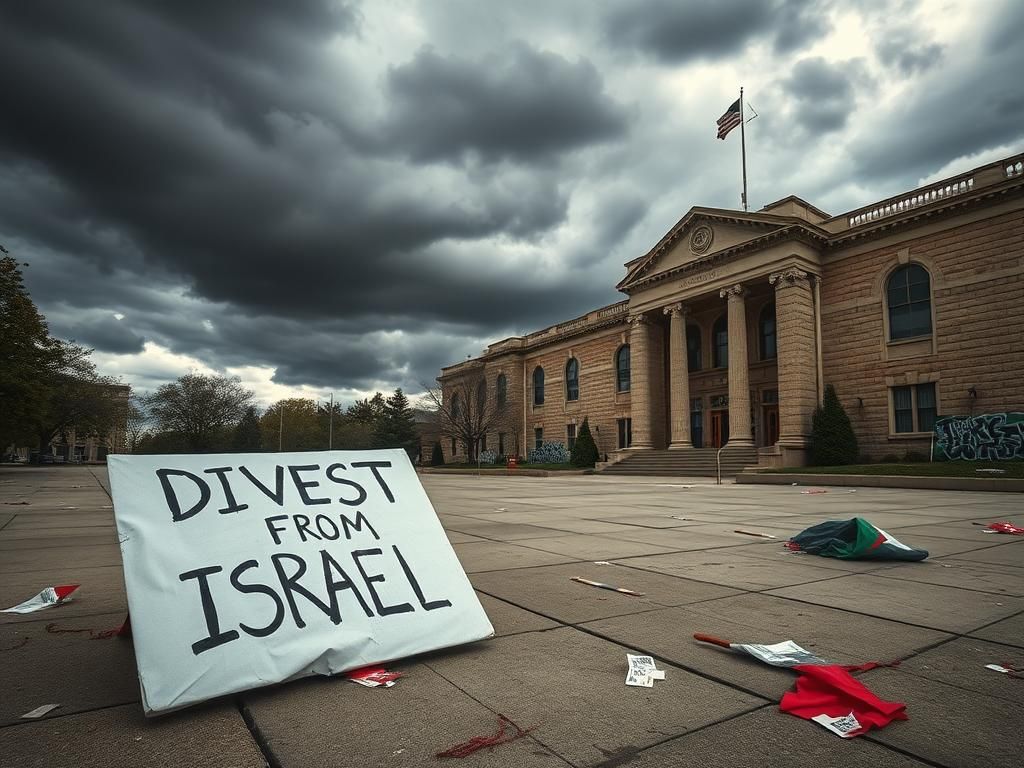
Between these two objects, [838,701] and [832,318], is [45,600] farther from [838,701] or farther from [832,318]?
[832,318]

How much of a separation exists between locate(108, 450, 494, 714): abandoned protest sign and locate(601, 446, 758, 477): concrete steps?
2794cm

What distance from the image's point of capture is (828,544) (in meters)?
6.42

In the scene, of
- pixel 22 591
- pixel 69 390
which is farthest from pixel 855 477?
pixel 69 390

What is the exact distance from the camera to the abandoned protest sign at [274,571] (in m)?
2.65

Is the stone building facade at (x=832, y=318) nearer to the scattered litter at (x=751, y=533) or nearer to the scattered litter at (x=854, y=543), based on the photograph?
the scattered litter at (x=751, y=533)

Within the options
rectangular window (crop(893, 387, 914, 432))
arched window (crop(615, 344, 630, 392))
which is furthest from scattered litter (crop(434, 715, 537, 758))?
arched window (crop(615, 344, 630, 392))

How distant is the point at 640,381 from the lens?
127 ft

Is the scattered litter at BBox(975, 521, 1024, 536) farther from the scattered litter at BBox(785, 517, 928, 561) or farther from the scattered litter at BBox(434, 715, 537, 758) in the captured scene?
the scattered litter at BBox(434, 715, 537, 758)

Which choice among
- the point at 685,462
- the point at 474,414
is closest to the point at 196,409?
the point at 474,414

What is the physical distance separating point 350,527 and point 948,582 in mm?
4817

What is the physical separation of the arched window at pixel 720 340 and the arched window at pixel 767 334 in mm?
2483

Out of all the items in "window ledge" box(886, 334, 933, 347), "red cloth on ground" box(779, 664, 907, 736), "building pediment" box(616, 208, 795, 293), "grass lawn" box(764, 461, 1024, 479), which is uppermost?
"building pediment" box(616, 208, 795, 293)

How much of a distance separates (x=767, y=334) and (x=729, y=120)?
11.8m

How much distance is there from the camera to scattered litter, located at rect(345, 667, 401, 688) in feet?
9.15
